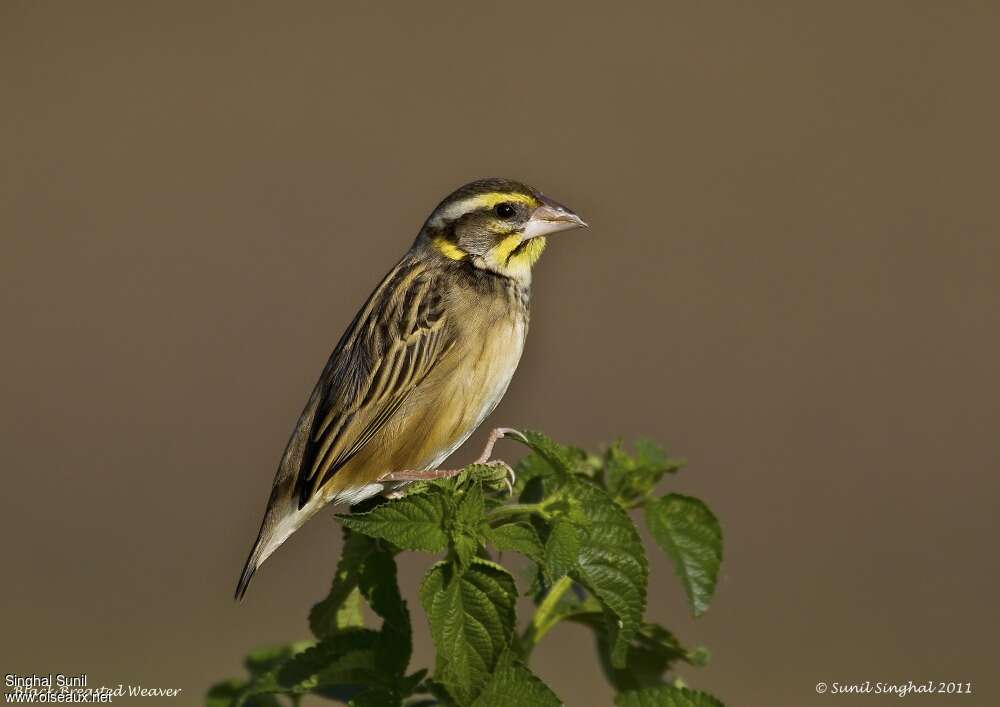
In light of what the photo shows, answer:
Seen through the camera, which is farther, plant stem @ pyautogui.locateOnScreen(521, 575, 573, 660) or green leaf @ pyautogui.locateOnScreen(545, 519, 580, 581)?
plant stem @ pyautogui.locateOnScreen(521, 575, 573, 660)

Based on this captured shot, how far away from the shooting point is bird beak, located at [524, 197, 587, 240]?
4.58 meters

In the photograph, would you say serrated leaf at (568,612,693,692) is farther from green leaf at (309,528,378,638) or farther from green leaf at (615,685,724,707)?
green leaf at (309,528,378,638)

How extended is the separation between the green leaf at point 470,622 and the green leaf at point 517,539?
8 cm

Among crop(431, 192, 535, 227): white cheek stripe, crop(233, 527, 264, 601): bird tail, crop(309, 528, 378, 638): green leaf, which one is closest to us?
crop(309, 528, 378, 638): green leaf

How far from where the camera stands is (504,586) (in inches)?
111

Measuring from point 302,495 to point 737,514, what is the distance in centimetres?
886

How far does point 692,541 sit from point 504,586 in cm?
→ 73

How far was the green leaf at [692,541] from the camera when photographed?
330 cm

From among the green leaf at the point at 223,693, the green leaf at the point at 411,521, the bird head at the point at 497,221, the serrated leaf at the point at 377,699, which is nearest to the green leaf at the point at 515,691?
the serrated leaf at the point at 377,699

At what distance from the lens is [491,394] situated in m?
4.38

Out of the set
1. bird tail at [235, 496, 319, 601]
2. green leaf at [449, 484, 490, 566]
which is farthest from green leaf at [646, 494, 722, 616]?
bird tail at [235, 496, 319, 601]

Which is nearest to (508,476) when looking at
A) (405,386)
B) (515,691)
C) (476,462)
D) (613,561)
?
(476,462)

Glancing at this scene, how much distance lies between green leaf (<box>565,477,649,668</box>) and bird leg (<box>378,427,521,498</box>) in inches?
10.7

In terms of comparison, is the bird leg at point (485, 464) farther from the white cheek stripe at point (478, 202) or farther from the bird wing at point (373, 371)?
the white cheek stripe at point (478, 202)
